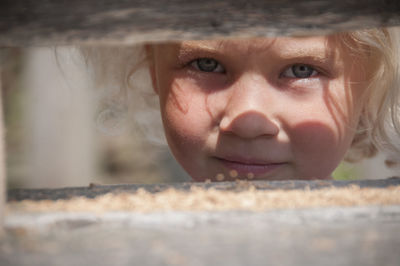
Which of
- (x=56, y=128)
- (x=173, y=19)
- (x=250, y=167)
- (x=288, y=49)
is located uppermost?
(x=173, y=19)

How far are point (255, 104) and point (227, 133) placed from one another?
179 millimetres

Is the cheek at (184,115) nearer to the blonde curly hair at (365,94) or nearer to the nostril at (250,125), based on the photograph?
the nostril at (250,125)

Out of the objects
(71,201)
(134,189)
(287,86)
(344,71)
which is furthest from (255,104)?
(71,201)

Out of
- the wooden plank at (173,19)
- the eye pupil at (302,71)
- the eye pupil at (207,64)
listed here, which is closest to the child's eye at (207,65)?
the eye pupil at (207,64)

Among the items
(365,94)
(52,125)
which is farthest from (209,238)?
(52,125)

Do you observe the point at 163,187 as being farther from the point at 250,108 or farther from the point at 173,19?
the point at 250,108

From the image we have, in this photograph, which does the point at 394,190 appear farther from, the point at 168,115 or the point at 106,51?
the point at 106,51

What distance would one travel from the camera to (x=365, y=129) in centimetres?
227

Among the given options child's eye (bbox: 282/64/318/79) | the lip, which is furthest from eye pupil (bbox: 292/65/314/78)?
the lip

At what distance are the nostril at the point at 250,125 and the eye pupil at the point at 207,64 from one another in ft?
0.76

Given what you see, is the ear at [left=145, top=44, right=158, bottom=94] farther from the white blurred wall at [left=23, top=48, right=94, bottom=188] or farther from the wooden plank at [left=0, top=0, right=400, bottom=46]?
the white blurred wall at [left=23, top=48, right=94, bottom=188]

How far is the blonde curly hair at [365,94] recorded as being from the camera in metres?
1.91

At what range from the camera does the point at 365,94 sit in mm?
1941

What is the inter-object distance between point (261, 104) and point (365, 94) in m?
0.50
